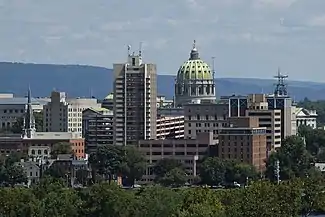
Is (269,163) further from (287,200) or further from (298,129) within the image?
(287,200)

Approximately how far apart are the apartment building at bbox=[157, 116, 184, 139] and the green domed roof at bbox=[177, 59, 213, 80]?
62.7 ft

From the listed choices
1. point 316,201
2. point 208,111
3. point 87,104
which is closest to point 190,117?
point 208,111

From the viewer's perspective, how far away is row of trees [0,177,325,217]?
228 feet

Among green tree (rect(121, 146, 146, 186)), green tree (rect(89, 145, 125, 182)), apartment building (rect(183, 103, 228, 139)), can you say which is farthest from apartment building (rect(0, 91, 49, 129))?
green tree (rect(121, 146, 146, 186))

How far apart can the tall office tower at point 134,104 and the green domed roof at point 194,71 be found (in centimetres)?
3373

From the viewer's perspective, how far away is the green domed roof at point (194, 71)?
17225 cm

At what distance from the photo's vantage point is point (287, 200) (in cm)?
7294

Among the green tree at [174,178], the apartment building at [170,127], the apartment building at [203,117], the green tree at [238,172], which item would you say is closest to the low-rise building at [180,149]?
the green tree at [174,178]

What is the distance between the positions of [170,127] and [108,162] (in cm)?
2549

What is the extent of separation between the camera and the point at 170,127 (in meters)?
148

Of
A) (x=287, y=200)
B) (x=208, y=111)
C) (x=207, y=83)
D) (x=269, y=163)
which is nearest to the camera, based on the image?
(x=287, y=200)

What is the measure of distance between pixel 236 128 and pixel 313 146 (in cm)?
2343

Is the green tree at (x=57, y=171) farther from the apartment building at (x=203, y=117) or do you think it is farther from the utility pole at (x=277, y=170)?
the apartment building at (x=203, y=117)

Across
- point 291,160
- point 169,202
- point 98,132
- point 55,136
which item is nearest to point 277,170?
point 291,160
